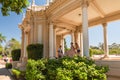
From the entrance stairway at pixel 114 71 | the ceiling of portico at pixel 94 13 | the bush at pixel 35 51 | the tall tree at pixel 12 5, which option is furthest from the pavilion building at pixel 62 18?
the entrance stairway at pixel 114 71

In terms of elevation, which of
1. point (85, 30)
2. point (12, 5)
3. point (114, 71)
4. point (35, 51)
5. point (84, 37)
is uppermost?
point (12, 5)

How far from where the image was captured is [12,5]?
35.2ft

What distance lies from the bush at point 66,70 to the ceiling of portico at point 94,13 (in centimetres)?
546

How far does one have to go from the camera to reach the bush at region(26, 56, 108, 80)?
6691 millimetres

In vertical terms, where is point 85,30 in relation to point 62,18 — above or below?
below

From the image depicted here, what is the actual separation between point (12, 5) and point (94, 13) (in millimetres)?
7145

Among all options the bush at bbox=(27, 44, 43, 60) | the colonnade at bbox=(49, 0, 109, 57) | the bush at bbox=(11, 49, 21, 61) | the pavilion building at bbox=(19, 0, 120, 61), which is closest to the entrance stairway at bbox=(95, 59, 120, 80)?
the colonnade at bbox=(49, 0, 109, 57)

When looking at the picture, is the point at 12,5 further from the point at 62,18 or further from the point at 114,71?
the point at 114,71

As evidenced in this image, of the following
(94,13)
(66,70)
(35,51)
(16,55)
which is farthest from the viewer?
(16,55)

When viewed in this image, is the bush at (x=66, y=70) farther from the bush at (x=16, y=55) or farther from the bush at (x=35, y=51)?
the bush at (x=16, y=55)

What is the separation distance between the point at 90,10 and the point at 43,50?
563 cm

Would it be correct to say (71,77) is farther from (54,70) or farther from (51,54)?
(51,54)

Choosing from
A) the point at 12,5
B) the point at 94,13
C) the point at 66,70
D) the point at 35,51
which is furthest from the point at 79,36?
the point at 66,70

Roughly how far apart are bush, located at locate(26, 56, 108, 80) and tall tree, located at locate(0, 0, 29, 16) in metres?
4.50
